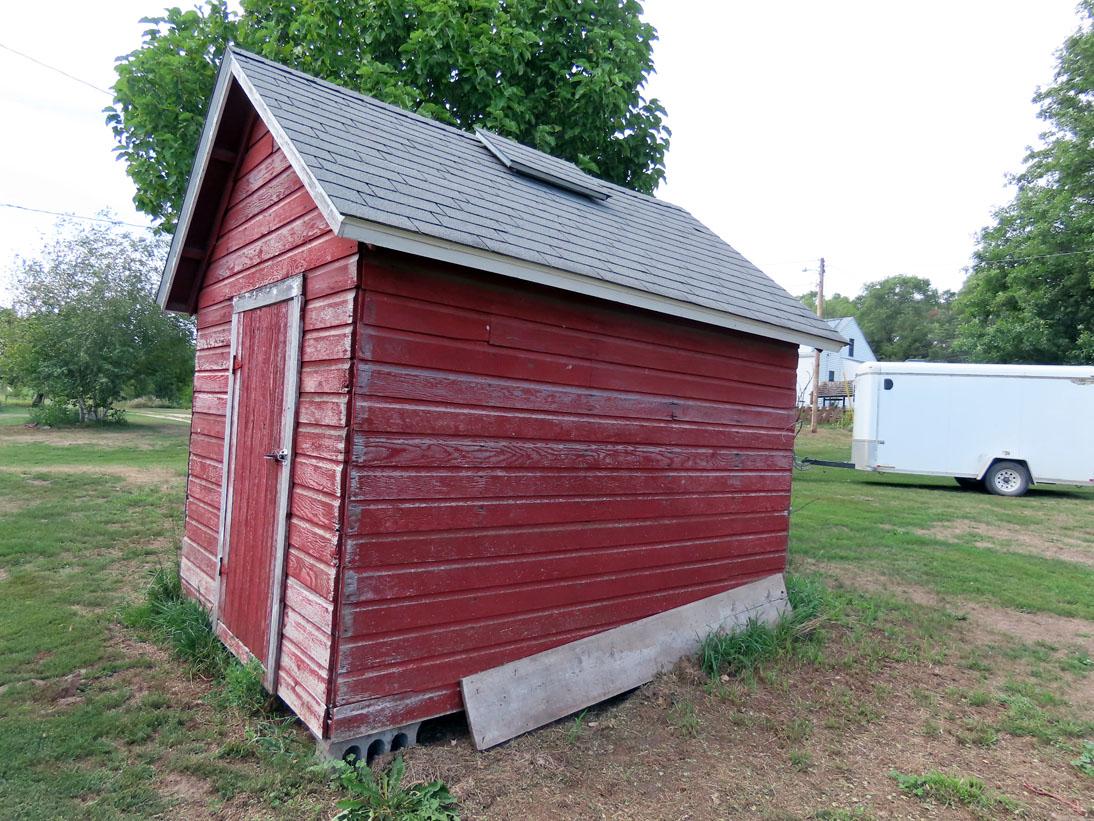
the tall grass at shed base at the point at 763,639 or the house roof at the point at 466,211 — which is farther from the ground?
the house roof at the point at 466,211

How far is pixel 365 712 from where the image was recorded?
3.44 metres

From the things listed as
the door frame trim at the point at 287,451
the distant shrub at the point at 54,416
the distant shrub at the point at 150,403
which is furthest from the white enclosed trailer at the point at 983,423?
the distant shrub at the point at 150,403

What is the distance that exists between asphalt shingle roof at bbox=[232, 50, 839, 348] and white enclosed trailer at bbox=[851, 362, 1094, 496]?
10.6 m

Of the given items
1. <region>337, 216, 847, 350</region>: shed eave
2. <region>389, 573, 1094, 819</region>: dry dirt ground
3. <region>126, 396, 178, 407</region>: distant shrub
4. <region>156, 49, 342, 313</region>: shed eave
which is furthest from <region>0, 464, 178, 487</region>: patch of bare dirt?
<region>126, 396, 178, 407</region>: distant shrub

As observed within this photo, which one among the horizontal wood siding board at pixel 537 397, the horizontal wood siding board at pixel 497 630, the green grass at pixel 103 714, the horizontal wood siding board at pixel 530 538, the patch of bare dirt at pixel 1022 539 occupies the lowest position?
the green grass at pixel 103 714

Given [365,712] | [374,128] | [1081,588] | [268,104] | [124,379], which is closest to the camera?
[365,712]

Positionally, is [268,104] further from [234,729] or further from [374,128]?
[234,729]

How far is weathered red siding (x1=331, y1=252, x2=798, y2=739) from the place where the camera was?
11.3 ft

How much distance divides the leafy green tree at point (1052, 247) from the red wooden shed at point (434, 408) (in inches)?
956

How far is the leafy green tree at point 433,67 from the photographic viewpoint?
8.56 m

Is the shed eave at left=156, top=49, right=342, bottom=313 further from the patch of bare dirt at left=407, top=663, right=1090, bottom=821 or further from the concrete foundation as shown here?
the patch of bare dirt at left=407, top=663, right=1090, bottom=821

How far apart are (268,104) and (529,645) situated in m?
3.51

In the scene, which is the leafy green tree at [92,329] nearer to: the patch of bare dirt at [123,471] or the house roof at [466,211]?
the patch of bare dirt at [123,471]

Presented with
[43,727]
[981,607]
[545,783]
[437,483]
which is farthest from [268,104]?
[981,607]
